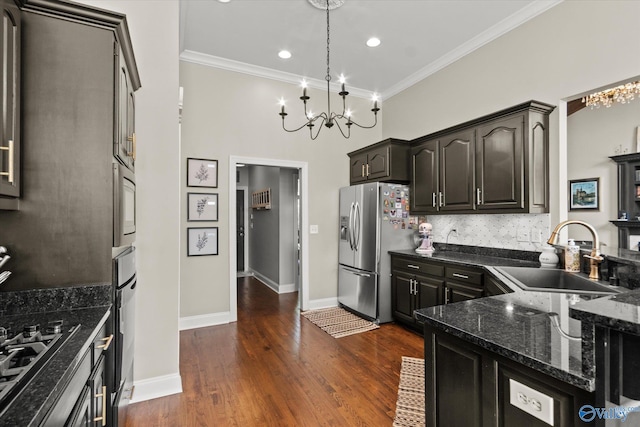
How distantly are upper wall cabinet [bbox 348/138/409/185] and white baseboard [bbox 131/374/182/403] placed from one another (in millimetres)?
3152

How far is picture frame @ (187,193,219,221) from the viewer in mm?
3975

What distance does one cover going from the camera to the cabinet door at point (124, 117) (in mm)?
1725

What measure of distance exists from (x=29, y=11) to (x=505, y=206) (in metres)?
3.62

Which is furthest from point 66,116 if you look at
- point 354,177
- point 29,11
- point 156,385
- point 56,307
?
point 354,177

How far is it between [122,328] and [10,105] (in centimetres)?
119

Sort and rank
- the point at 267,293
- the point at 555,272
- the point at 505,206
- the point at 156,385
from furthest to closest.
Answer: the point at 267,293 → the point at 505,206 → the point at 555,272 → the point at 156,385

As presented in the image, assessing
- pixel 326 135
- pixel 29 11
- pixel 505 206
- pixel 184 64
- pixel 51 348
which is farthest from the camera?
pixel 326 135

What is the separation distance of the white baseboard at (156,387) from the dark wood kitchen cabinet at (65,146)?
3.86ft

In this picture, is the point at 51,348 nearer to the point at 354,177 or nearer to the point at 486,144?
the point at 486,144

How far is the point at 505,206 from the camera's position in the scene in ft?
10.2

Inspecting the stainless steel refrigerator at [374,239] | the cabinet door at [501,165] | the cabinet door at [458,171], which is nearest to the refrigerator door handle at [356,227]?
the stainless steel refrigerator at [374,239]

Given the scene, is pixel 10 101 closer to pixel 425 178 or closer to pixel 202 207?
pixel 202 207

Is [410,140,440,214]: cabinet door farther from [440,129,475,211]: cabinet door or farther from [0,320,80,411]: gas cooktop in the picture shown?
[0,320,80,411]: gas cooktop

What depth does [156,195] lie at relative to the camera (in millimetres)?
2400
